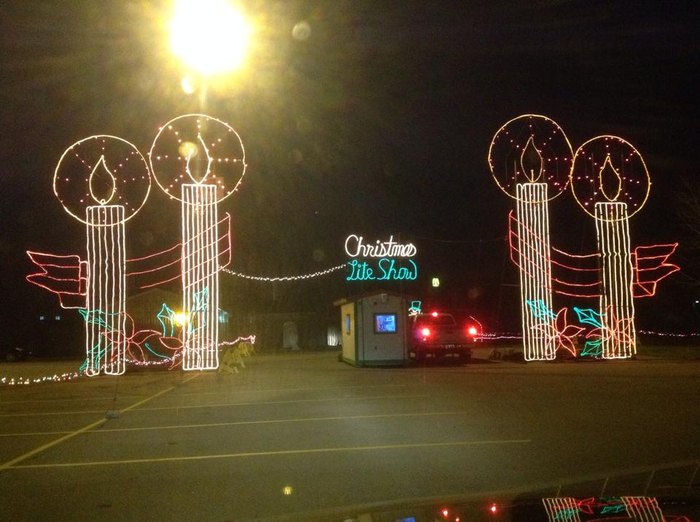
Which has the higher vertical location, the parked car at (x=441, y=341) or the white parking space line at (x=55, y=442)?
the parked car at (x=441, y=341)

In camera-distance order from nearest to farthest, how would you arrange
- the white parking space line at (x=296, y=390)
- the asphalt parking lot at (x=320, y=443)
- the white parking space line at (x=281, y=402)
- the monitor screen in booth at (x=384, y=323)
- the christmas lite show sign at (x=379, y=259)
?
the asphalt parking lot at (x=320, y=443) < the white parking space line at (x=281, y=402) < the white parking space line at (x=296, y=390) < the monitor screen in booth at (x=384, y=323) < the christmas lite show sign at (x=379, y=259)

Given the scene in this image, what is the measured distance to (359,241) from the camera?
3881 cm

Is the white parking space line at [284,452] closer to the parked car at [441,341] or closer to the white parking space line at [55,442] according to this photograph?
the white parking space line at [55,442]

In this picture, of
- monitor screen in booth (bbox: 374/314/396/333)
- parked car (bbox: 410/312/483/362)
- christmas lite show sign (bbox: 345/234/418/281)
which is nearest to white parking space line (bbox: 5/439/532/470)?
parked car (bbox: 410/312/483/362)

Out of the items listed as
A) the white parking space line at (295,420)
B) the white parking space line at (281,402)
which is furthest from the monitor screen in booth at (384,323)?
the white parking space line at (295,420)

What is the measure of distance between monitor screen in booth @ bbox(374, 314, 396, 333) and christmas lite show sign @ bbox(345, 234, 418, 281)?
26.3ft

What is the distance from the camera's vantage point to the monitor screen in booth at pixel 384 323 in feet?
101

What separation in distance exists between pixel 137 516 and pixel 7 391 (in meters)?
18.0

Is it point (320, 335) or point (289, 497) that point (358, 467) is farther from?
point (320, 335)

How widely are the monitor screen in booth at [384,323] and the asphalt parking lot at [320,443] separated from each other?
9.04 m

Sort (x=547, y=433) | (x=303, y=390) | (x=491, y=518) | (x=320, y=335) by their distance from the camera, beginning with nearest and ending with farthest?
(x=491, y=518)
(x=547, y=433)
(x=303, y=390)
(x=320, y=335)

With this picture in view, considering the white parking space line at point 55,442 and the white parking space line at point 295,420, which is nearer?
the white parking space line at point 55,442

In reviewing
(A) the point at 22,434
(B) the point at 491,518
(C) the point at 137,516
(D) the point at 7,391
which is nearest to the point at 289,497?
(C) the point at 137,516

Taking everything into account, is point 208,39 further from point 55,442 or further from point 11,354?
point 11,354
